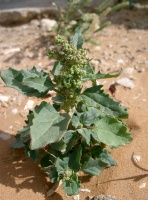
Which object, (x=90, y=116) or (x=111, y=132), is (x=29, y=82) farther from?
(x=111, y=132)

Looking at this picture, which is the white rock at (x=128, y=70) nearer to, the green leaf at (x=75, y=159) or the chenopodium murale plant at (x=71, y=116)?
the chenopodium murale plant at (x=71, y=116)

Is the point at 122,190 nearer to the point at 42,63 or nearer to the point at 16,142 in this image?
the point at 16,142

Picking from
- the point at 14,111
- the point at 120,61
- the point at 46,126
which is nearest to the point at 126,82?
the point at 120,61

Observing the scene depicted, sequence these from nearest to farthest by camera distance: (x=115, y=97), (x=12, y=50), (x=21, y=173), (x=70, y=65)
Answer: (x=70, y=65), (x=21, y=173), (x=115, y=97), (x=12, y=50)

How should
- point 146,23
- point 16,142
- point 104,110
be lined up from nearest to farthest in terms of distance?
Answer: point 104,110
point 16,142
point 146,23

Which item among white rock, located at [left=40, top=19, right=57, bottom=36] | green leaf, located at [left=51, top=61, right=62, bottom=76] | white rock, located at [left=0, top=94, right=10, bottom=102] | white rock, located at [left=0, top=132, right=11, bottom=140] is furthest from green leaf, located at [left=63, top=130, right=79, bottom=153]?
white rock, located at [left=40, top=19, right=57, bottom=36]

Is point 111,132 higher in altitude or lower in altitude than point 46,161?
higher

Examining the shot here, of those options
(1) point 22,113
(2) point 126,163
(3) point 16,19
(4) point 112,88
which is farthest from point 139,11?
(2) point 126,163

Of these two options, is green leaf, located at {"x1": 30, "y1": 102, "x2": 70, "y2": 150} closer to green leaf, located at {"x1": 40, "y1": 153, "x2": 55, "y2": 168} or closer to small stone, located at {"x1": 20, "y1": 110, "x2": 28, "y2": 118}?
green leaf, located at {"x1": 40, "y1": 153, "x2": 55, "y2": 168}
